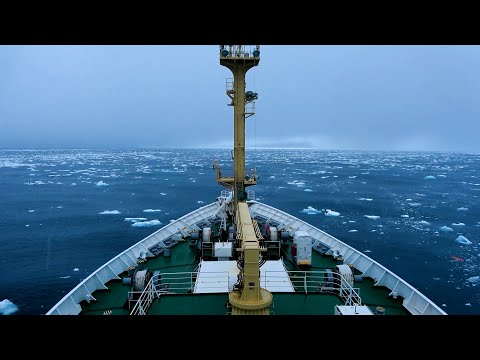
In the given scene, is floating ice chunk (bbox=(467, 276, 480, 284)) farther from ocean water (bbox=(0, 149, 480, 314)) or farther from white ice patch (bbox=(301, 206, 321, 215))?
white ice patch (bbox=(301, 206, 321, 215))

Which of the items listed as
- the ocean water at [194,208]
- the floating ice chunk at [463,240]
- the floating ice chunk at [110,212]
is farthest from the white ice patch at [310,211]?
the floating ice chunk at [110,212]

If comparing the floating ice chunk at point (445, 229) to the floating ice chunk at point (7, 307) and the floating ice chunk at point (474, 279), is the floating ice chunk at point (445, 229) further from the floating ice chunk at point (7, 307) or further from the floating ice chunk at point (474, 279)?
the floating ice chunk at point (7, 307)

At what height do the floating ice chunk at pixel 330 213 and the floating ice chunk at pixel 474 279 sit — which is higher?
the floating ice chunk at pixel 330 213

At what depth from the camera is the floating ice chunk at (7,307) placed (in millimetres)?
13415

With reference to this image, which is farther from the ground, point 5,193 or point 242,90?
point 242,90

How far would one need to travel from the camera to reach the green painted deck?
784cm

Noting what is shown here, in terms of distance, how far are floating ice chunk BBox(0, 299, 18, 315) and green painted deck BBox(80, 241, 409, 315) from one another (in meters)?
6.03

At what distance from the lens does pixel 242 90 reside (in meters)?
14.7

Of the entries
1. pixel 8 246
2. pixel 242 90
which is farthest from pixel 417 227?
pixel 8 246

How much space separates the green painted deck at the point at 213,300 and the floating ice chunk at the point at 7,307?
603 centimetres

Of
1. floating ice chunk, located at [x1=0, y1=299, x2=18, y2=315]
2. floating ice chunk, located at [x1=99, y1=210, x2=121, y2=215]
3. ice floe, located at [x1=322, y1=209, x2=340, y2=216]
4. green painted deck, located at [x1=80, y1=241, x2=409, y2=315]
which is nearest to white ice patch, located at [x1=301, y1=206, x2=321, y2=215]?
ice floe, located at [x1=322, y1=209, x2=340, y2=216]

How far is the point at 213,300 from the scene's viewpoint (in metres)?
8.27
